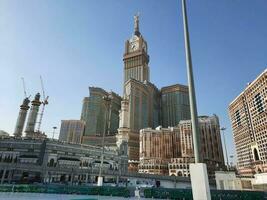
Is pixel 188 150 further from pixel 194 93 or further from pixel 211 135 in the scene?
pixel 194 93

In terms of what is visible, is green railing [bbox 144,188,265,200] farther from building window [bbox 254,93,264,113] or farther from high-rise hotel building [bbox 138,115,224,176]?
high-rise hotel building [bbox 138,115,224,176]

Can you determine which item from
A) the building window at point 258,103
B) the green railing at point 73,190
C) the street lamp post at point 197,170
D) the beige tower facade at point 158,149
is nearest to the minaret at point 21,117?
the beige tower facade at point 158,149

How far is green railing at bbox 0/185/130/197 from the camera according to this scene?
34062 mm

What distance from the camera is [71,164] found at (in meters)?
108

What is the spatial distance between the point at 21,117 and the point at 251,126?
162 meters

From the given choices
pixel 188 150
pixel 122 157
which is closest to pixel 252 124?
pixel 188 150

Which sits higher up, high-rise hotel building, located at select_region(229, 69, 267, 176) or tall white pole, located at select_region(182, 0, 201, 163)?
high-rise hotel building, located at select_region(229, 69, 267, 176)

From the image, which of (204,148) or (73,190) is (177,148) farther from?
(73,190)

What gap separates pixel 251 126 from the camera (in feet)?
378

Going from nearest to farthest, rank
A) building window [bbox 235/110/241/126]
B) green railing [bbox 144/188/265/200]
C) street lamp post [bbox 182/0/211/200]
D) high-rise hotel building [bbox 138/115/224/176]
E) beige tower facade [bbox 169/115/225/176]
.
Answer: street lamp post [bbox 182/0/211/200] < green railing [bbox 144/188/265/200] < building window [bbox 235/110/241/126] < beige tower facade [bbox 169/115/225/176] < high-rise hotel building [bbox 138/115/224/176]

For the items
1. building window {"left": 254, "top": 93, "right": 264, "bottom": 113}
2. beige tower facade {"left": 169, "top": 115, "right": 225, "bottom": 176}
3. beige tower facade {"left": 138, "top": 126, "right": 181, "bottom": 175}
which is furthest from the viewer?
beige tower facade {"left": 138, "top": 126, "right": 181, "bottom": 175}

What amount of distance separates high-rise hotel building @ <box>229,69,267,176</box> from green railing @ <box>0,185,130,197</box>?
89.1 m

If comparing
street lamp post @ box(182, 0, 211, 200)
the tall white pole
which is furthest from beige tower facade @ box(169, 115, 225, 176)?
street lamp post @ box(182, 0, 211, 200)

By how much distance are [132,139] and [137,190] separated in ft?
541
